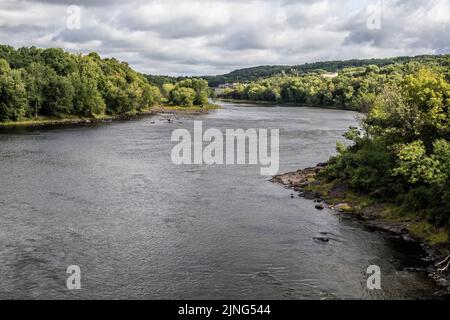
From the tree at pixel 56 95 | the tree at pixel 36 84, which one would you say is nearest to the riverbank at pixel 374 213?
the tree at pixel 36 84

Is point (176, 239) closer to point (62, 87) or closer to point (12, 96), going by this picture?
point (12, 96)

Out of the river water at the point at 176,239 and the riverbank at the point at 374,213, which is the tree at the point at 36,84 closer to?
the river water at the point at 176,239

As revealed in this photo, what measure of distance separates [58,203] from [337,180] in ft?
96.8

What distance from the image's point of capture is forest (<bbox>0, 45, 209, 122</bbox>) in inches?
4350

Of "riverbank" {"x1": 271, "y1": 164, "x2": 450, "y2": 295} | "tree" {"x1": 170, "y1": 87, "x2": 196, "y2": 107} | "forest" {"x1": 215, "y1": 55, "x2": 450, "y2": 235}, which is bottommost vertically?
"riverbank" {"x1": 271, "y1": 164, "x2": 450, "y2": 295}

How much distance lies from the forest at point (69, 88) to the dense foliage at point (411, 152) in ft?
269

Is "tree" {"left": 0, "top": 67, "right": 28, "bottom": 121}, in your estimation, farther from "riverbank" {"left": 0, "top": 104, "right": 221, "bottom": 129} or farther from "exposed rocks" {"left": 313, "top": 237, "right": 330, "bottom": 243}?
"exposed rocks" {"left": 313, "top": 237, "right": 330, "bottom": 243}

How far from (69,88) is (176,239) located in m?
90.0

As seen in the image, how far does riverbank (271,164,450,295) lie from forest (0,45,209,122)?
7164 centimetres

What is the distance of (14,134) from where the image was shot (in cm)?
9450

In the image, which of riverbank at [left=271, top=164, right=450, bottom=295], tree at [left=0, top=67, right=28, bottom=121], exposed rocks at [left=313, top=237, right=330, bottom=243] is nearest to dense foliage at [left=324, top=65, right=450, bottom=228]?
riverbank at [left=271, top=164, right=450, bottom=295]

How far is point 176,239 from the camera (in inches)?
1558
